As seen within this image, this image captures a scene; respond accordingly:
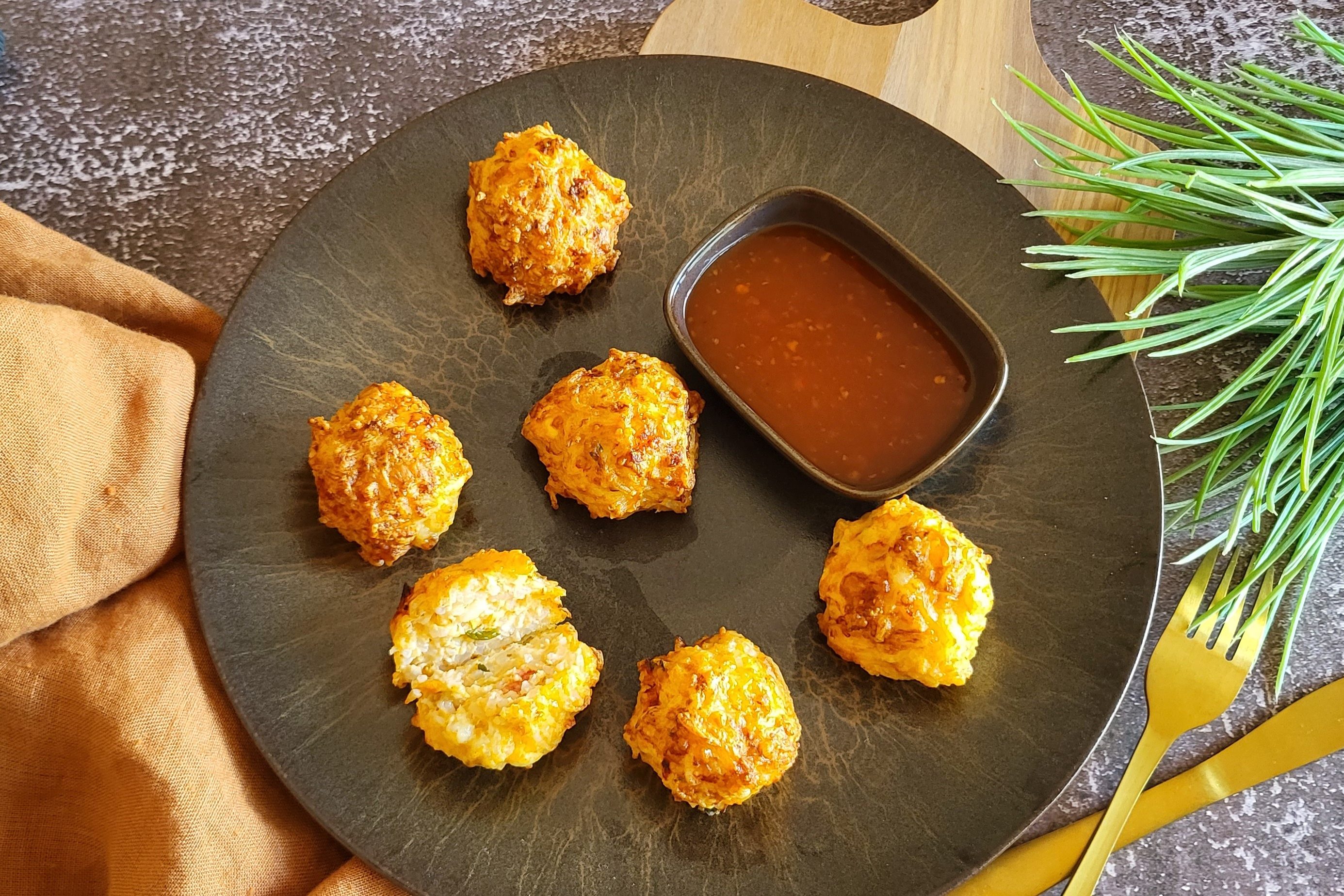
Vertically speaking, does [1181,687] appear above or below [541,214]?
below

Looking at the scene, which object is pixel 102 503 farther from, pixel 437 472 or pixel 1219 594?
pixel 1219 594

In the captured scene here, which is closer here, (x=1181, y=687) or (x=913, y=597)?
(x=913, y=597)

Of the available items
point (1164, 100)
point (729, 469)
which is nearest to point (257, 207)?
point (729, 469)

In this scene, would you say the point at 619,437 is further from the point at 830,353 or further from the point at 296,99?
the point at 296,99

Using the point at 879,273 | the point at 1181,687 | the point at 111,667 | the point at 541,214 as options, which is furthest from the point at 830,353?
the point at 111,667

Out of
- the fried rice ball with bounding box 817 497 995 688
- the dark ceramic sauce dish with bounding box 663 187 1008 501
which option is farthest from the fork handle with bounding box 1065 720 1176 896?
the dark ceramic sauce dish with bounding box 663 187 1008 501

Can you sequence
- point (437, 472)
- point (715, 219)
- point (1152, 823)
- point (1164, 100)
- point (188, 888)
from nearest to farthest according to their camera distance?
point (188, 888) → point (437, 472) → point (1152, 823) → point (715, 219) → point (1164, 100)
